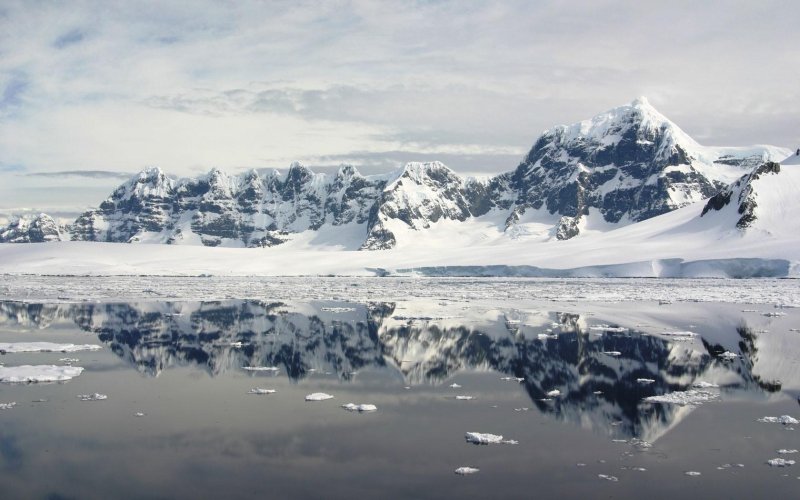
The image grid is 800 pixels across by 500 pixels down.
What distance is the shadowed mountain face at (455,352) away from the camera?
55.5 ft

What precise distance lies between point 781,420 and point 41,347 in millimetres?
21501

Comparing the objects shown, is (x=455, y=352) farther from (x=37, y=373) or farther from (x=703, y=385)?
(x=37, y=373)

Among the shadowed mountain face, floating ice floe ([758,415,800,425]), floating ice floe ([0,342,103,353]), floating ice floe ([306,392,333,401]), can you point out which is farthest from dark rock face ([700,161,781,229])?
floating ice floe ([306,392,333,401])

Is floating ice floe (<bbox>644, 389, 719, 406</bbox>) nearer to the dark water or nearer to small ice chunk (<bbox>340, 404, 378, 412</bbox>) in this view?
the dark water

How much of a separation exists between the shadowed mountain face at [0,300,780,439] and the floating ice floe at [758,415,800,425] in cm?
159

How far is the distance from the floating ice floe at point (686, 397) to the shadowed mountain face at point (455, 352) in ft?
1.43

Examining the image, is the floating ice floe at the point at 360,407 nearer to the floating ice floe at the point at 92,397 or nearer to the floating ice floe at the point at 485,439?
the floating ice floe at the point at 485,439

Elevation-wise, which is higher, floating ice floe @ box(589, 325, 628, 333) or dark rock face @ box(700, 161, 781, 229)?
dark rock face @ box(700, 161, 781, 229)

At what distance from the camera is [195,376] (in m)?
19.1

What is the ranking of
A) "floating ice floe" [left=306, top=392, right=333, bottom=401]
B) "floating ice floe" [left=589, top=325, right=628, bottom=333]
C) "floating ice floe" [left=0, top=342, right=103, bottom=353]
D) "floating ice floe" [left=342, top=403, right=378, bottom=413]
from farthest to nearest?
"floating ice floe" [left=589, top=325, right=628, bottom=333]
"floating ice floe" [left=0, top=342, right=103, bottom=353]
"floating ice floe" [left=306, top=392, right=333, bottom=401]
"floating ice floe" [left=342, top=403, right=378, bottom=413]

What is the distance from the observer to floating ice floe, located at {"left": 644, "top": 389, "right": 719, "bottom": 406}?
52.9 feet

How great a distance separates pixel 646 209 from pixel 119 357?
191 meters

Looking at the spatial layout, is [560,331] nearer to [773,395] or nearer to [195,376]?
[773,395]

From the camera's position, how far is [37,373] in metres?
18.7
